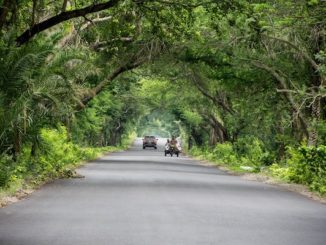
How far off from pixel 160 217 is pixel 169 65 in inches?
829

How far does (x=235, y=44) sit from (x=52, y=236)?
18.2 meters

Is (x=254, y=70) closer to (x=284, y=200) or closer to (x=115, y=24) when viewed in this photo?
(x=115, y=24)

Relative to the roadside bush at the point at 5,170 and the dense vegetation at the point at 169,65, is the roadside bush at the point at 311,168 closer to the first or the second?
the dense vegetation at the point at 169,65

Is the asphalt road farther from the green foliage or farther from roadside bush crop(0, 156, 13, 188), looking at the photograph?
the green foliage

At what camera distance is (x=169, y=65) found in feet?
109

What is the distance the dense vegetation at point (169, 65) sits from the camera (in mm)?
17656

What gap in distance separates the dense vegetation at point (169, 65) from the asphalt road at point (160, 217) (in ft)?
8.22

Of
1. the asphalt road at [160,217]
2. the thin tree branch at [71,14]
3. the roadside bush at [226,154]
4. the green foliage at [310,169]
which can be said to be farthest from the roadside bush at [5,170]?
the roadside bush at [226,154]

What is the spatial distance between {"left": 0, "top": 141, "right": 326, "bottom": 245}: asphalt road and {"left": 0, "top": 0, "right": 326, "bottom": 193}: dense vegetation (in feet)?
8.22

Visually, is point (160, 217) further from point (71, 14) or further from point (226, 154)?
point (226, 154)

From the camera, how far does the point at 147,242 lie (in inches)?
378

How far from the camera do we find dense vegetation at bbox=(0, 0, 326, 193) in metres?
17.7

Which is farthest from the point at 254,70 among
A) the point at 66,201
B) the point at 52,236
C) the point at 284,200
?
the point at 52,236

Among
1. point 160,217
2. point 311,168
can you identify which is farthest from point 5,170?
point 311,168
